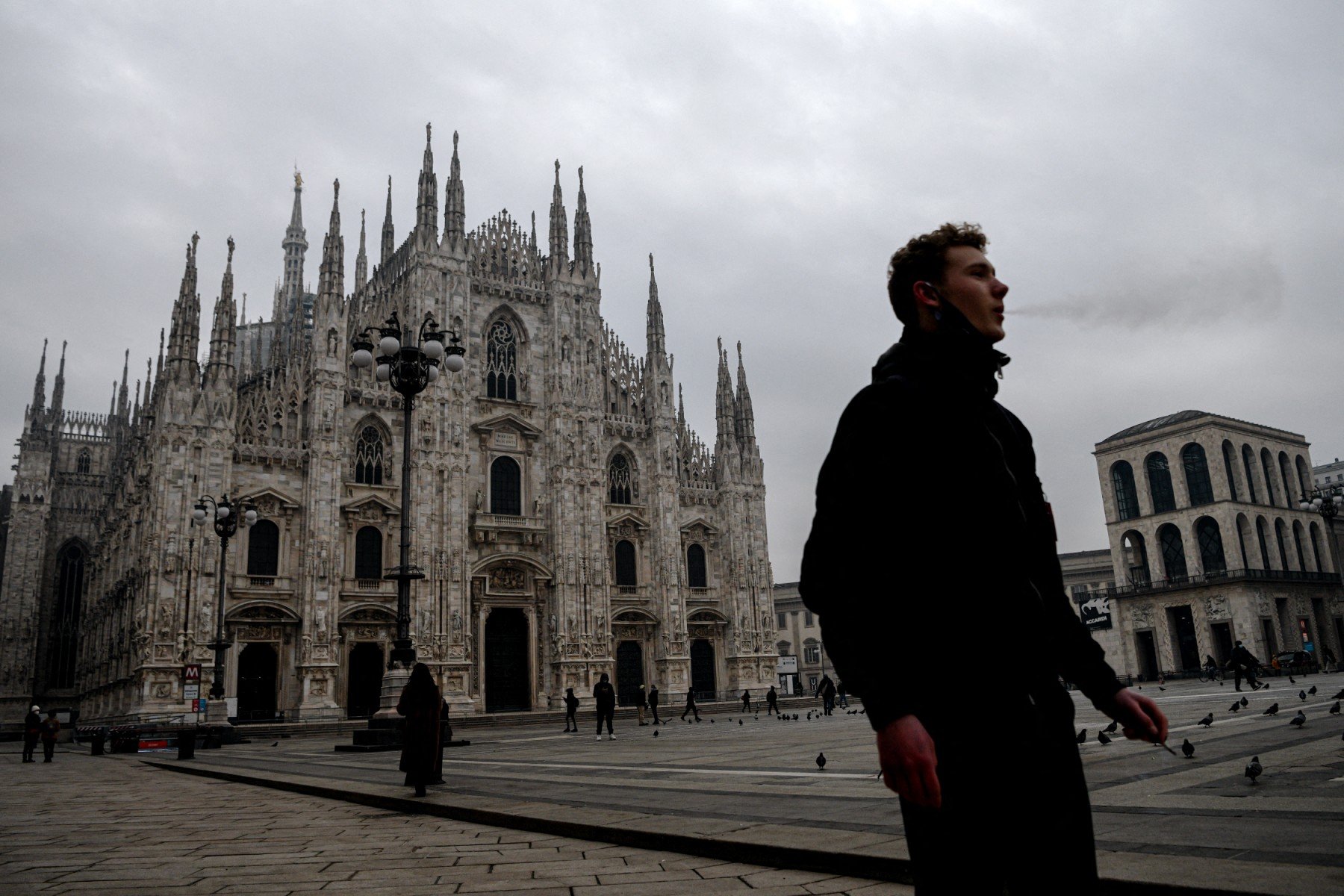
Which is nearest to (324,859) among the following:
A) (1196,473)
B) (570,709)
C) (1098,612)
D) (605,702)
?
(605,702)

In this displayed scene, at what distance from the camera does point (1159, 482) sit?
56125mm

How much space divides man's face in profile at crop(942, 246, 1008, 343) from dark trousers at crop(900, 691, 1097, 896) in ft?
2.98

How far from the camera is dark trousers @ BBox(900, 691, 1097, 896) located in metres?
1.76

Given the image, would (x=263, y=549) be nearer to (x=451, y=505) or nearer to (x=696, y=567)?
(x=451, y=505)

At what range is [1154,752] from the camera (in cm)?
862

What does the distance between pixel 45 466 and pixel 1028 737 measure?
227ft

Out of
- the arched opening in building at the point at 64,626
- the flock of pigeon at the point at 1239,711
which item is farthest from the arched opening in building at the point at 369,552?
the arched opening in building at the point at 64,626

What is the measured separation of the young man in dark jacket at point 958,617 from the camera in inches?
69.8

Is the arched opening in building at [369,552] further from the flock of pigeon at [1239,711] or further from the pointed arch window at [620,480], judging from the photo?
the flock of pigeon at [1239,711]

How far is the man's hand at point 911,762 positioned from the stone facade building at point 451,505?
108 feet

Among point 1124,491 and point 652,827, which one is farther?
point 1124,491

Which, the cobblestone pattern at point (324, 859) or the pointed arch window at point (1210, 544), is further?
the pointed arch window at point (1210, 544)

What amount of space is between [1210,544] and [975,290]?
6063 centimetres

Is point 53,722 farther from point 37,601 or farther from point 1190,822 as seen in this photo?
point 37,601
